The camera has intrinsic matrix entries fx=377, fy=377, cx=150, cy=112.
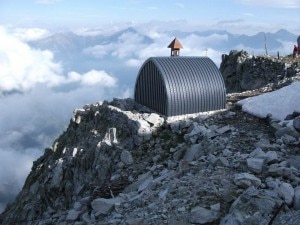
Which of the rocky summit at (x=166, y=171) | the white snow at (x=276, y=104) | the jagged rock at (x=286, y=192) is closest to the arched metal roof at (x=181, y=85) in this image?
the rocky summit at (x=166, y=171)

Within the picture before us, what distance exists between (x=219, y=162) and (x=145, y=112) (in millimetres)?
12428

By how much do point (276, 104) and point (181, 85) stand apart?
712cm

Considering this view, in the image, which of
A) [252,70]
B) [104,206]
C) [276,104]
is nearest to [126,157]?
[104,206]

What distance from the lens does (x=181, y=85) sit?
1117 inches

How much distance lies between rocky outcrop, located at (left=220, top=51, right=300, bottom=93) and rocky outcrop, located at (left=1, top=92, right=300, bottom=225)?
2078 centimetres

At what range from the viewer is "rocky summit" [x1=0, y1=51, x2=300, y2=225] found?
1495cm

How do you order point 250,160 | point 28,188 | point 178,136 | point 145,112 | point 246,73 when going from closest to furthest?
point 250,160 → point 178,136 → point 145,112 → point 28,188 → point 246,73

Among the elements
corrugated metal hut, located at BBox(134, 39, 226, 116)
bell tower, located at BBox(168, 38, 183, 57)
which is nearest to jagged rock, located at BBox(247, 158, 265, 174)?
corrugated metal hut, located at BBox(134, 39, 226, 116)

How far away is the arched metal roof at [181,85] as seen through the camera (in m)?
28.1

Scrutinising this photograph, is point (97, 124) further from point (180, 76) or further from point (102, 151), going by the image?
point (180, 76)

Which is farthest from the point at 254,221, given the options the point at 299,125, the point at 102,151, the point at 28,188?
the point at 28,188

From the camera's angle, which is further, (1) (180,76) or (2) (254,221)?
(1) (180,76)

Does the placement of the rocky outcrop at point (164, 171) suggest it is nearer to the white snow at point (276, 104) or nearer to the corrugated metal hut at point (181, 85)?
the white snow at point (276, 104)

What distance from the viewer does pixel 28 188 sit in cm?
3434
